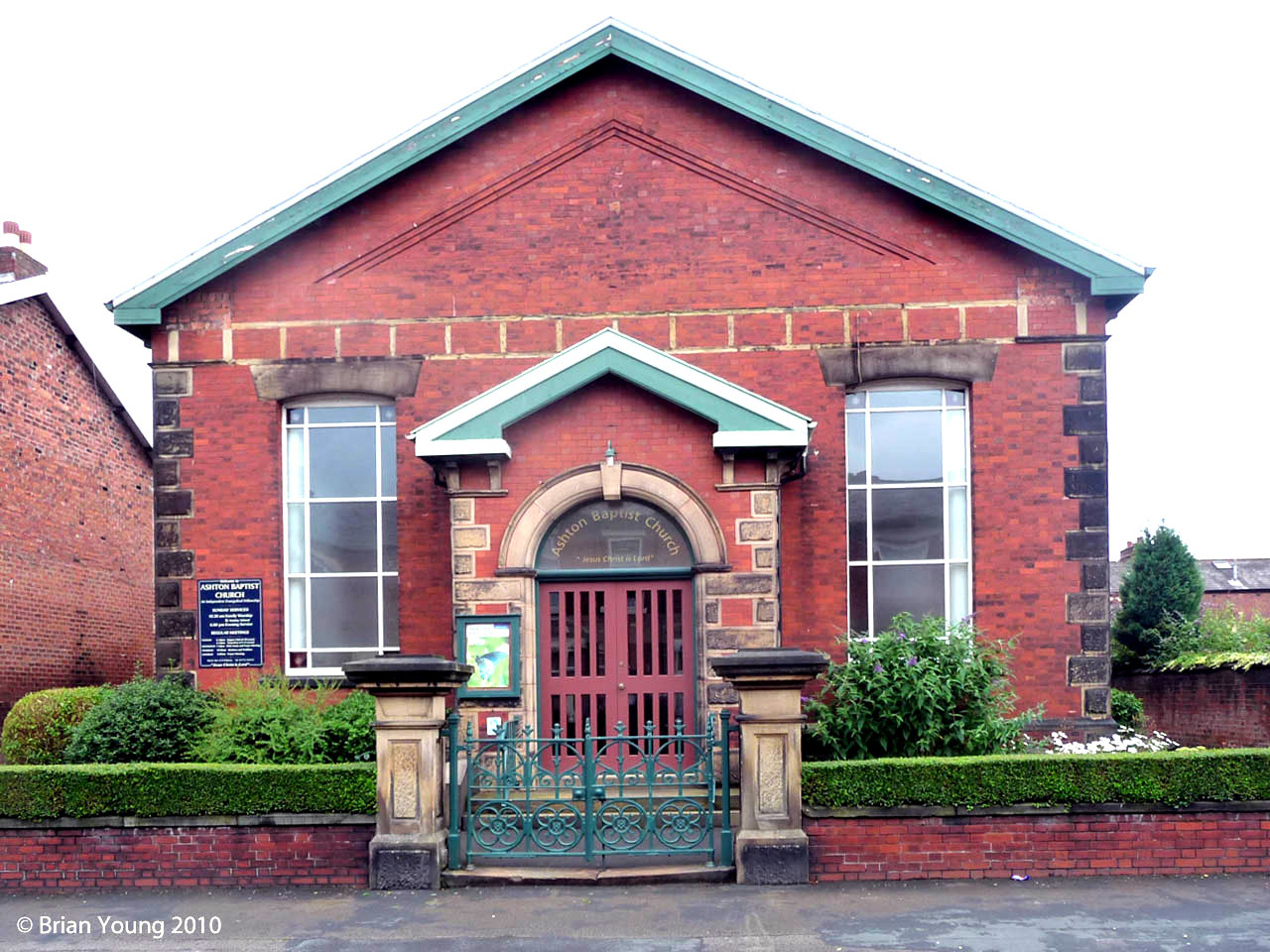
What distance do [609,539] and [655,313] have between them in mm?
2891

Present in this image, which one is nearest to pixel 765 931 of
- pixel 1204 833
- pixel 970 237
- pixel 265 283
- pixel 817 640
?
pixel 1204 833

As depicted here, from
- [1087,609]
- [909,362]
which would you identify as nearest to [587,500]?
[909,362]

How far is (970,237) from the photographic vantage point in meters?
14.0

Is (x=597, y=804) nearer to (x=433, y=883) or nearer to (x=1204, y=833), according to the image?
(x=433, y=883)

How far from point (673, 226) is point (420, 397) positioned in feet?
11.8

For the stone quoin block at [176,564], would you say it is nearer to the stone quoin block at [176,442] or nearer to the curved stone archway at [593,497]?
the stone quoin block at [176,442]

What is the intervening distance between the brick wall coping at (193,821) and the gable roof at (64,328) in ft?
33.8

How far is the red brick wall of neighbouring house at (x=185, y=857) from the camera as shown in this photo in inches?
411

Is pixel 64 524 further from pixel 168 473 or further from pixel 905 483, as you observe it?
pixel 905 483

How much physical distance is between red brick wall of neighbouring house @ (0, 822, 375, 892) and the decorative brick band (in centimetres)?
799

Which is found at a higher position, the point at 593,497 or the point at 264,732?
the point at 593,497

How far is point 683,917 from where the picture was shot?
29.8 feet

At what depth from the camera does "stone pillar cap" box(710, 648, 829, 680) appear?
1007 centimetres

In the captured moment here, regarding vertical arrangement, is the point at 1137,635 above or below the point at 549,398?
below
